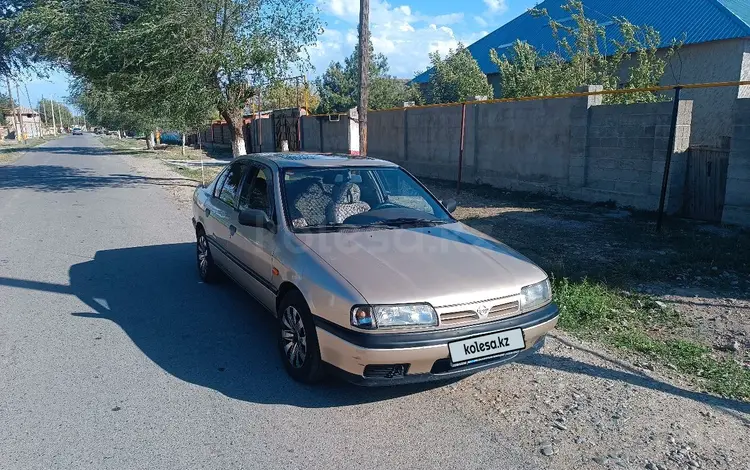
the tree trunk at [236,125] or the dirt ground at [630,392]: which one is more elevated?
the tree trunk at [236,125]

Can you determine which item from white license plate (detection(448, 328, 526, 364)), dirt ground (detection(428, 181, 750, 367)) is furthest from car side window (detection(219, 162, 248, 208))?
dirt ground (detection(428, 181, 750, 367))

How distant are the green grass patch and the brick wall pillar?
5.89 m

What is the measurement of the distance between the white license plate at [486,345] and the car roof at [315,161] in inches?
86.0

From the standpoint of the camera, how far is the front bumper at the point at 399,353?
10.5 feet

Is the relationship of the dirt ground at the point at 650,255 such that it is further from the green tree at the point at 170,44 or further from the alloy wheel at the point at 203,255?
the green tree at the point at 170,44

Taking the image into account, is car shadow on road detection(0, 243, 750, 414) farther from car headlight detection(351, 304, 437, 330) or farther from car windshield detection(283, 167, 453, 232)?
car windshield detection(283, 167, 453, 232)

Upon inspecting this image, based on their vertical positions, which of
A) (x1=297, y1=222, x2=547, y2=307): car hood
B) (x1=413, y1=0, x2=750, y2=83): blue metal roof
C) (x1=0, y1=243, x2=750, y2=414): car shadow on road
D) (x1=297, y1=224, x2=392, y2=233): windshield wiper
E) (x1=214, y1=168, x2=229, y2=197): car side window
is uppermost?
(x1=413, y1=0, x2=750, y2=83): blue metal roof

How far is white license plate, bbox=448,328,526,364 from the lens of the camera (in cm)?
328

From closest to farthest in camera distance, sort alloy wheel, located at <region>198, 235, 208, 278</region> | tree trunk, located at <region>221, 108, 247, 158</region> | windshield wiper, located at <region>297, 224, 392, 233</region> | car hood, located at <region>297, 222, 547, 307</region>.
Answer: car hood, located at <region>297, 222, 547, 307</region> < windshield wiper, located at <region>297, 224, 392, 233</region> < alloy wheel, located at <region>198, 235, 208, 278</region> < tree trunk, located at <region>221, 108, 247, 158</region>

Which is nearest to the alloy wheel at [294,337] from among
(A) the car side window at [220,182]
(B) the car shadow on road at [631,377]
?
(B) the car shadow on road at [631,377]

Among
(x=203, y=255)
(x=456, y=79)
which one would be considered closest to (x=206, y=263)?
(x=203, y=255)

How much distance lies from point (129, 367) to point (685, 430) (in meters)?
3.69

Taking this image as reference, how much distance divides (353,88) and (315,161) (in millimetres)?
33985

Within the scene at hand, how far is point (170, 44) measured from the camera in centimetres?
1324
